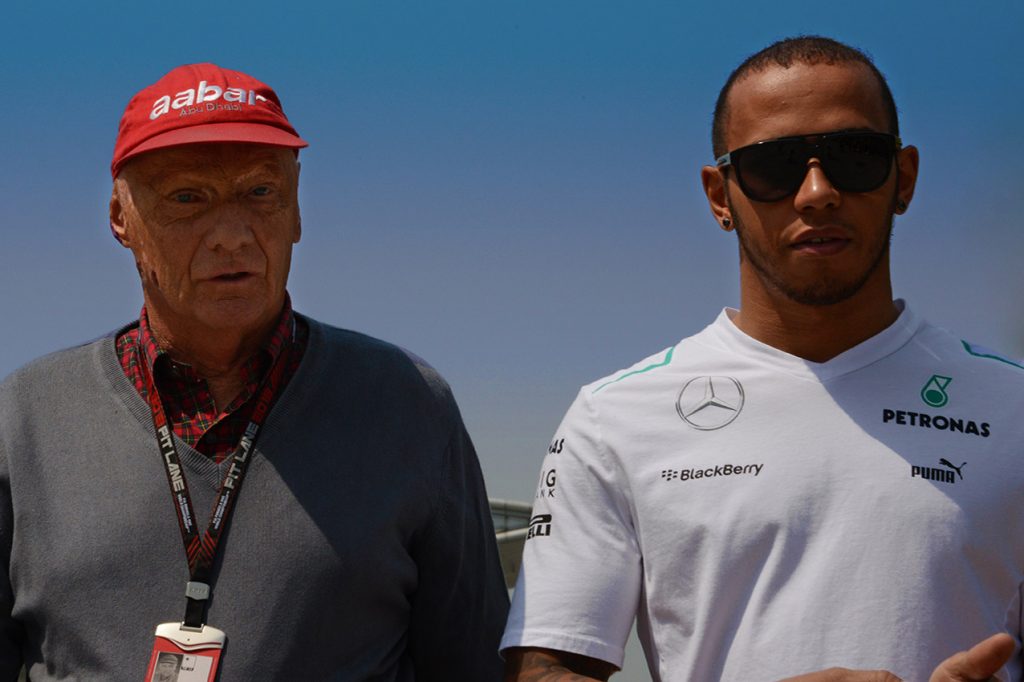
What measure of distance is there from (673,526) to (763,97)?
1.13 meters

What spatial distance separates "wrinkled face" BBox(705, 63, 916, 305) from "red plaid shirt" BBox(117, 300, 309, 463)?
1.36 m

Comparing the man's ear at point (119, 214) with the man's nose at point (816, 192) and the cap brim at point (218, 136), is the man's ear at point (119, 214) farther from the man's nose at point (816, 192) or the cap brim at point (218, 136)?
the man's nose at point (816, 192)

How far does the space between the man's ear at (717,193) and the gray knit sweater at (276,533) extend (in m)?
1.03

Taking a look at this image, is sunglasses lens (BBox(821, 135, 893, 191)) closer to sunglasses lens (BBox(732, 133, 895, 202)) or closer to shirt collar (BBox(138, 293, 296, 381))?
sunglasses lens (BBox(732, 133, 895, 202))

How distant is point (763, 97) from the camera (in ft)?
11.0

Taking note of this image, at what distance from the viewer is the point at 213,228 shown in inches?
144

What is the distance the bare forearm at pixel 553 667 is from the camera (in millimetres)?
3076

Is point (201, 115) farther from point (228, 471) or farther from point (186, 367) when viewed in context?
point (228, 471)

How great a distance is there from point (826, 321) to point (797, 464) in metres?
0.42

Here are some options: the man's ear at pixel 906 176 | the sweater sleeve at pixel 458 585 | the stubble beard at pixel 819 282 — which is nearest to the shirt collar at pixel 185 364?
the sweater sleeve at pixel 458 585

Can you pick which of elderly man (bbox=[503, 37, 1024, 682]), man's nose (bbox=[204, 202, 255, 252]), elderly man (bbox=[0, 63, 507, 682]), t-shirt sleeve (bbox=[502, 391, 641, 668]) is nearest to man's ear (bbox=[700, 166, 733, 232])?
elderly man (bbox=[503, 37, 1024, 682])

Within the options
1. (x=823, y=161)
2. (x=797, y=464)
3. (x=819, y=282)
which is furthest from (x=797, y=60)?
(x=797, y=464)

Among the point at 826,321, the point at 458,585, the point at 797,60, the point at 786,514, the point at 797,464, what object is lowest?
the point at 458,585

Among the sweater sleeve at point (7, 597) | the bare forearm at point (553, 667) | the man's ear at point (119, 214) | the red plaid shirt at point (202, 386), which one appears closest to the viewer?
the bare forearm at point (553, 667)
